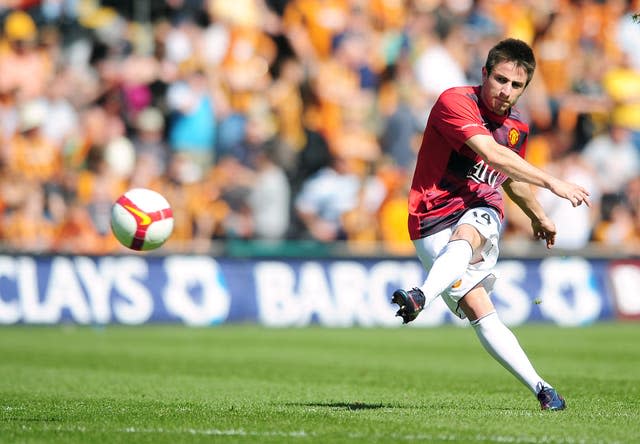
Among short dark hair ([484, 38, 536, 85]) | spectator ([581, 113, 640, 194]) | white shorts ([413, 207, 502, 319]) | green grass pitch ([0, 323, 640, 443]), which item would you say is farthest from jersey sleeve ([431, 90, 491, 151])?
spectator ([581, 113, 640, 194])

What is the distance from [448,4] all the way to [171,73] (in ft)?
19.5

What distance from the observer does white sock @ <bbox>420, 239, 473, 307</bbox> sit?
26.9 ft

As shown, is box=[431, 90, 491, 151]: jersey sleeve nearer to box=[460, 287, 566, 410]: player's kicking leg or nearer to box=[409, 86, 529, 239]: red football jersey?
box=[409, 86, 529, 239]: red football jersey

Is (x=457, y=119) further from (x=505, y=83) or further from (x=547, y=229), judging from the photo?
(x=547, y=229)

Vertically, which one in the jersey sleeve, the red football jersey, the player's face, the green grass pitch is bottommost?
the green grass pitch

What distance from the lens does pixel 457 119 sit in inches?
339

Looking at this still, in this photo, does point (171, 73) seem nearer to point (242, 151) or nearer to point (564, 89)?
point (242, 151)

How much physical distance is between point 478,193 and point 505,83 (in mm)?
924

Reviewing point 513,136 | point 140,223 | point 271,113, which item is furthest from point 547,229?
point 271,113

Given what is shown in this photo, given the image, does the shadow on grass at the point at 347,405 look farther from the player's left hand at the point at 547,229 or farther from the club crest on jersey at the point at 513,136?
the club crest on jersey at the point at 513,136

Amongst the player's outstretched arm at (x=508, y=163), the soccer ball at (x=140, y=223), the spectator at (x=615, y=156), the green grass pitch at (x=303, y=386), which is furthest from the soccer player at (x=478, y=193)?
the spectator at (x=615, y=156)

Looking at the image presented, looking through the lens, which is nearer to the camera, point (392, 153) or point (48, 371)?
point (48, 371)

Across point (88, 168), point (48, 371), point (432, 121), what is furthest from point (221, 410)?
point (88, 168)

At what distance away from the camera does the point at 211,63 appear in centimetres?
2245
